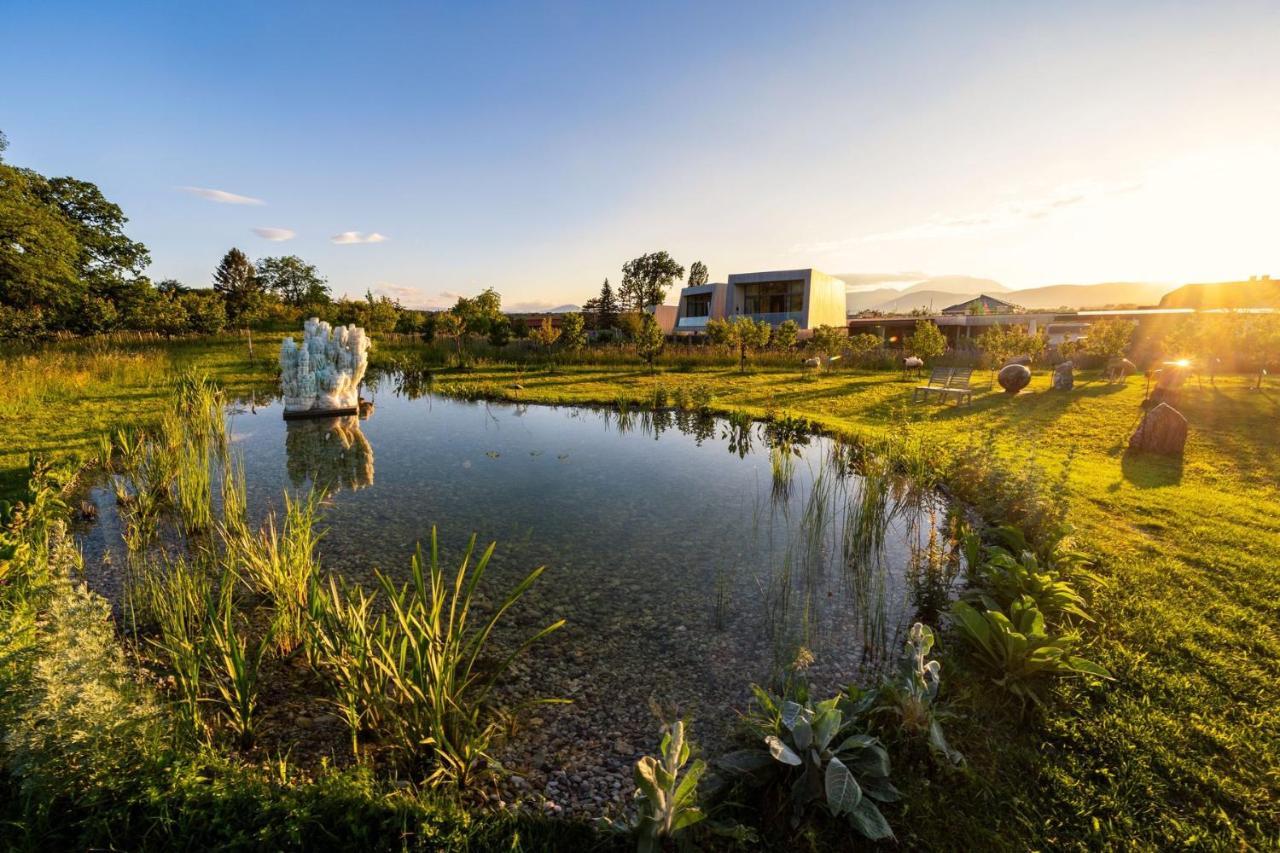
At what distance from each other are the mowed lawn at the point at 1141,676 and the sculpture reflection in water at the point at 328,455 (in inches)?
121

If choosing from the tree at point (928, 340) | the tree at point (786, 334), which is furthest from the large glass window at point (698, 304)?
the tree at point (928, 340)

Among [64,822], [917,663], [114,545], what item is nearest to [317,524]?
[114,545]

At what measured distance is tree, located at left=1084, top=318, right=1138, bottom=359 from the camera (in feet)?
69.6

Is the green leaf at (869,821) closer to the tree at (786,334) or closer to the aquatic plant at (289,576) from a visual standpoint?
the aquatic plant at (289,576)

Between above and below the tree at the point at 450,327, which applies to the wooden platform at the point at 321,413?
below

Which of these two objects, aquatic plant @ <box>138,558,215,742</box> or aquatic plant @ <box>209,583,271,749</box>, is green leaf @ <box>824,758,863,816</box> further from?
aquatic plant @ <box>138,558,215,742</box>

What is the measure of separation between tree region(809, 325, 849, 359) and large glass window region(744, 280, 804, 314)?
13.0 metres

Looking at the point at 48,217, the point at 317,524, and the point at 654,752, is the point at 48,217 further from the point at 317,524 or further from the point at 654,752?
the point at 654,752

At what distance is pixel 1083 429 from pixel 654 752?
13895 mm

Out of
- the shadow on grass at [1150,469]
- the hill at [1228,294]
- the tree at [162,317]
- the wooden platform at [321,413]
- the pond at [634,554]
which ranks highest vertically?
the hill at [1228,294]

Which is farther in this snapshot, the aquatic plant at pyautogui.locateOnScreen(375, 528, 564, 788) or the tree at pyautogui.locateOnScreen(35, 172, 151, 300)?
the tree at pyautogui.locateOnScreen(35, 172, 151, 300)

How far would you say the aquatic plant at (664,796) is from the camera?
2314mm

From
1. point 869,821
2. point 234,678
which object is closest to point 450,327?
point 234,678

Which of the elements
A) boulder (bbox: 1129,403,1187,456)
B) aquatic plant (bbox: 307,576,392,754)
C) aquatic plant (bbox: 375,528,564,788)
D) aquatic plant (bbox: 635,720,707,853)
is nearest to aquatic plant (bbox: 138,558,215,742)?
aquatic plant (bbox: 307,576,392,754)
